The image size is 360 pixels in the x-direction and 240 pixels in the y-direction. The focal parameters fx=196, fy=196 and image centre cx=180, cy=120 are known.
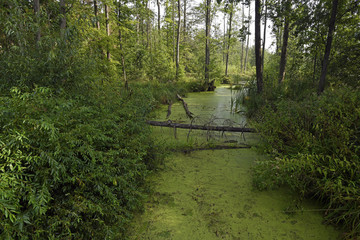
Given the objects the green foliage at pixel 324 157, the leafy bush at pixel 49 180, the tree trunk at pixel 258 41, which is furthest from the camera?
the tree trunk at pixel 258 41

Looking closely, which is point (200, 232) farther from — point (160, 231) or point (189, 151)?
point (189, 151)

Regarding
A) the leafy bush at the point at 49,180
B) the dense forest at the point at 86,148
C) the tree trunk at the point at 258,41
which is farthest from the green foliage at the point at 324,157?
the tree trunk at the point at 258,41

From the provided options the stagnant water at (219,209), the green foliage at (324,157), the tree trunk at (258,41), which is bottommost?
the stagnant water at (219,209)

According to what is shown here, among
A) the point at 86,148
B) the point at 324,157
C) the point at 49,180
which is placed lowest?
the point at 324,157

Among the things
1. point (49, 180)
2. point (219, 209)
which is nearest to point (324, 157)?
point (219, 209)

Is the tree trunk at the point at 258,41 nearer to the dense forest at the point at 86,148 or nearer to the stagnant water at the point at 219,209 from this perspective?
the dense forest at the point at 86,148

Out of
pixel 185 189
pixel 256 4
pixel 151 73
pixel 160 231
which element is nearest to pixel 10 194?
pixel 160 231

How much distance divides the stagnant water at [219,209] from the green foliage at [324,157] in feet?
0.64

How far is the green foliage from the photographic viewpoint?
6.18ft

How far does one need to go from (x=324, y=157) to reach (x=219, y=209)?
134 centimetres

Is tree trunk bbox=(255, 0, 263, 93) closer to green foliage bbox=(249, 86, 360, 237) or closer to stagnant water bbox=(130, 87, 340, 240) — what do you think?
green foliage bbox=(249, 86, 360, 237)

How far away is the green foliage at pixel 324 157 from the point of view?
1884mm

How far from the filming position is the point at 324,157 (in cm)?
224

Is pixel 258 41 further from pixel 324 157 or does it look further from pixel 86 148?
pixel 86 148
